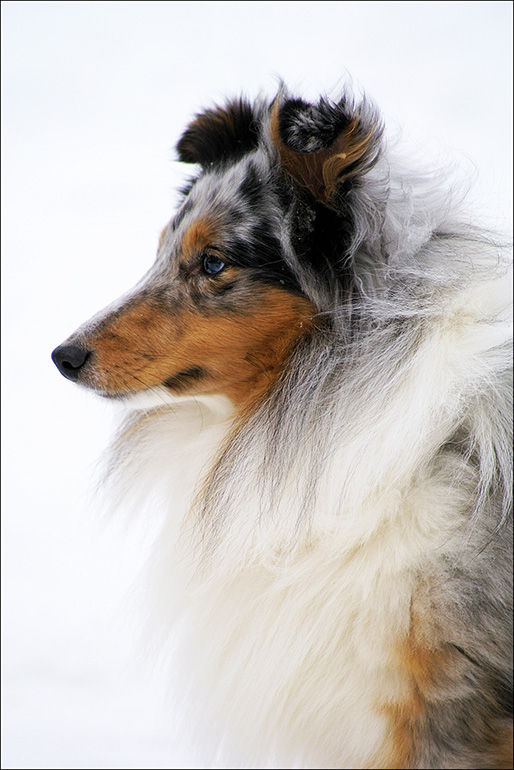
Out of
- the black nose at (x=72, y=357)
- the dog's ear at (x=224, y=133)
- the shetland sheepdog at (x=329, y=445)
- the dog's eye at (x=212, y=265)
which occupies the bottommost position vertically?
the shetland sheepdog at (x=329, y=445)

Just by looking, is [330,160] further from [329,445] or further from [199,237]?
[329,445]

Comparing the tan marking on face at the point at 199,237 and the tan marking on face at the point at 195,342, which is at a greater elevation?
the tan marking on face at the point at 199,237

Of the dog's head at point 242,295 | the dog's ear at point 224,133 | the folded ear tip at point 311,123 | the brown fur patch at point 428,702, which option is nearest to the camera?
the brown fur patch at point 428,702

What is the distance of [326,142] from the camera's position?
5.60 feet

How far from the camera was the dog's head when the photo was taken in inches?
71.6

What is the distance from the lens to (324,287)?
1829mm

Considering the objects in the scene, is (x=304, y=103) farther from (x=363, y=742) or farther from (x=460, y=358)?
(x=363, y=742)

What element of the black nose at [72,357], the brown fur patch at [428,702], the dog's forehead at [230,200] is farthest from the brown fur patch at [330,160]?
the brown fur patch at [428,702]

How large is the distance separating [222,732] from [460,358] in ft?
3.64

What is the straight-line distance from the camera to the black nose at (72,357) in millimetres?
1830

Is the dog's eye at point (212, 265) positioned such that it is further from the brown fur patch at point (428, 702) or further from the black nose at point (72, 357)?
the brown fur patch at point (428, 702)

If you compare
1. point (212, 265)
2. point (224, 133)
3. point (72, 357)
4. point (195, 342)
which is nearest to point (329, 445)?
point (195, 342)

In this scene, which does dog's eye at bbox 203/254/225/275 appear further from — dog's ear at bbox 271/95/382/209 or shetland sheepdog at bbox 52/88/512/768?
dog's ear at bbox 271/95/382/209

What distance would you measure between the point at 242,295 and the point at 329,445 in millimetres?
408
